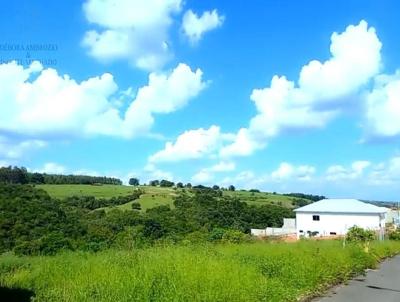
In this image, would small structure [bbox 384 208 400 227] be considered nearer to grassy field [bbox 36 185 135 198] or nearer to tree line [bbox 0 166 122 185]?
grassy field [bbox 36 185 135 198]

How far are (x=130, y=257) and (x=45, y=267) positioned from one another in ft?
6.95

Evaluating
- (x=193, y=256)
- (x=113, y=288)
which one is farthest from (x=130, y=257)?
(x=113, y=288)

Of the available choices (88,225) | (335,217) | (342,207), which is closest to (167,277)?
(88,225)

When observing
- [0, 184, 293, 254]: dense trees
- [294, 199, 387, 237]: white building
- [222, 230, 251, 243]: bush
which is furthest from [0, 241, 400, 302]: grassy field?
[294, 199, 387, 237]: white building

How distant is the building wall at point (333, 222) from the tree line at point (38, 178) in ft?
131

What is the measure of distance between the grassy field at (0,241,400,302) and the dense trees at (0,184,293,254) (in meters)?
2.49

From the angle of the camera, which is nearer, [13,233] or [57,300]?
A: [57,300]

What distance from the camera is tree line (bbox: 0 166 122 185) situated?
65250 millimetres

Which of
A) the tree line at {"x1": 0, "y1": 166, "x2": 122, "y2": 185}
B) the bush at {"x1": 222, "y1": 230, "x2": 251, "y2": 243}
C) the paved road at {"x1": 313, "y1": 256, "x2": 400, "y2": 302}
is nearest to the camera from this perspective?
the paved road at {"x1": 313, "y1": 256, "x2": 400, "y2": 302}

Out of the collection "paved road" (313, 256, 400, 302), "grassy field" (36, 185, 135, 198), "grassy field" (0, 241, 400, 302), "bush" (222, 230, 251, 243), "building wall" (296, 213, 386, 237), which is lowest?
"paved road" (313, 256, 400, 302)

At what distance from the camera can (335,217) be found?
71.0m

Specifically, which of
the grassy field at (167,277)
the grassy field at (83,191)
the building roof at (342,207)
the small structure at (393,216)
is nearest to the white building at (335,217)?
the building roof at (342,207)

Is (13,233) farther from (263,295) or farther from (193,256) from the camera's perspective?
(263,295)

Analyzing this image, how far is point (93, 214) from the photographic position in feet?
175
